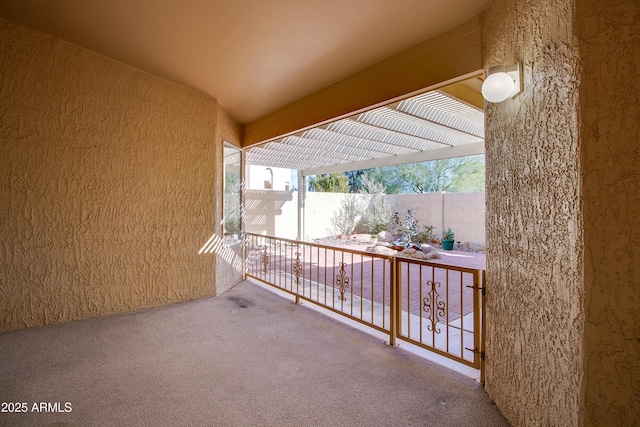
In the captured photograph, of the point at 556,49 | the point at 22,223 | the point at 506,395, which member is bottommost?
the point at 506,395

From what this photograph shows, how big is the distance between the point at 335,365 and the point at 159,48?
3.55m

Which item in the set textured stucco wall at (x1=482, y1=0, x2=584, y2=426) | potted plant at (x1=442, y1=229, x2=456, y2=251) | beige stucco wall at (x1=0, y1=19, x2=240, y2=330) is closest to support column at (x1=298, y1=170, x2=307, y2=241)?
potted plant at (x1=442, y1=229, x2=456, y2=251)

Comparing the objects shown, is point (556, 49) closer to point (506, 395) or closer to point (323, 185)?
point (506, 395)

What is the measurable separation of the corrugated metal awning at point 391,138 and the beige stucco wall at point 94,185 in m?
2.00

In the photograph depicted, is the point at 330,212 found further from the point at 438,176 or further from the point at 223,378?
the point at 223,378

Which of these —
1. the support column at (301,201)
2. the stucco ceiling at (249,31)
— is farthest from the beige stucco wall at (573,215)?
the support column at (301,201)

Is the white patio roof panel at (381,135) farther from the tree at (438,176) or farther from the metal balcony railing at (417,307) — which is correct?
the tree at (438,176)

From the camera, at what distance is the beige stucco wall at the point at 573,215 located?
3.63ft

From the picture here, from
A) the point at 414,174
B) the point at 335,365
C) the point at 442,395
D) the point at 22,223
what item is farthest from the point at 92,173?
the point at 414,174

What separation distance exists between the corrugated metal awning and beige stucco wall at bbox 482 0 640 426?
2.56m

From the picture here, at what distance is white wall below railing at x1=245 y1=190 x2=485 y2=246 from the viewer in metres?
10.2

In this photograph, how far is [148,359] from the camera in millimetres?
2633

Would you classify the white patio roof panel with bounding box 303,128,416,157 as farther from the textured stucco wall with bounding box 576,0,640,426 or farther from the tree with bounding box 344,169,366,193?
the tree with bounding box 344,169,366,193

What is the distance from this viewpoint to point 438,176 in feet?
61.1
